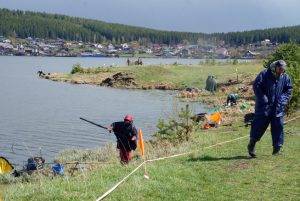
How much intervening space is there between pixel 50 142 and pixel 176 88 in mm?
33481

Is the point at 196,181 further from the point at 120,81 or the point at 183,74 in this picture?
the point at 183,74

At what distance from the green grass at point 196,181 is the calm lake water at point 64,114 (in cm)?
861

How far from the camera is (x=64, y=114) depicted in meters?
37.5

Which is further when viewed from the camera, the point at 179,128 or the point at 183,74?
the point at 183,74

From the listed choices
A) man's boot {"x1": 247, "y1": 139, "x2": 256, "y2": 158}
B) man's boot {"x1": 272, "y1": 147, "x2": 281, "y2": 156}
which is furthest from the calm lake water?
man's boot {"x1": 247, "y1": 139, "x2": 256, "y2": 158}

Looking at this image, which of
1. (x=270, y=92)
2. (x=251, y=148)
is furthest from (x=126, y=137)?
(x=270, y=92)

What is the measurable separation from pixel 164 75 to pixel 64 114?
29.7m

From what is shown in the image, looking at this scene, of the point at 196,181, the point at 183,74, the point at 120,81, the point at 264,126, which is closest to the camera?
the point at 196,181

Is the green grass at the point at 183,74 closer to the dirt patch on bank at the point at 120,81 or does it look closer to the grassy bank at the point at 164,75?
the grassy bank at the point at 164,75

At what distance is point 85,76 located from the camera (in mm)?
73188

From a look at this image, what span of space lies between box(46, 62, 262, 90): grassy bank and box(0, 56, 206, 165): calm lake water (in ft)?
12.2

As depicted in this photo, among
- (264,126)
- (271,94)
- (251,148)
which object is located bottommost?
(251,148)

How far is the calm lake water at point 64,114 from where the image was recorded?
2511cm

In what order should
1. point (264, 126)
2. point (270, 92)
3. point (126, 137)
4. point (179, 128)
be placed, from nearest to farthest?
1. point (270, 92)
2. point (264, 126)
3. point (126, 137)
4. point (179, 128)
